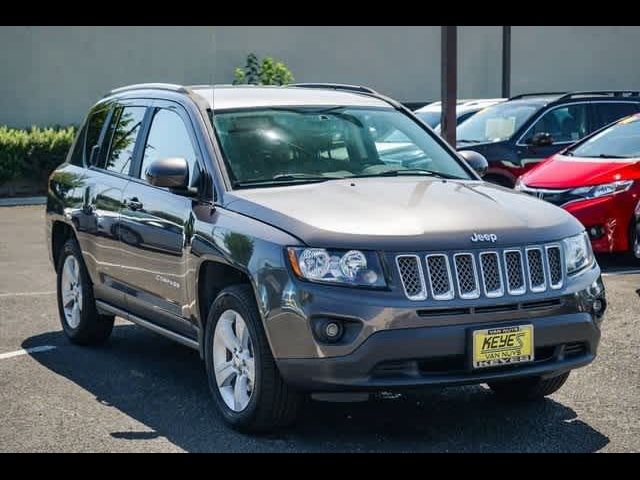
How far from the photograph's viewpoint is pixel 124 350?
335 inches

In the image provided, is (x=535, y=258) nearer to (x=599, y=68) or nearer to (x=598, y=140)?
(x=598, y=140)

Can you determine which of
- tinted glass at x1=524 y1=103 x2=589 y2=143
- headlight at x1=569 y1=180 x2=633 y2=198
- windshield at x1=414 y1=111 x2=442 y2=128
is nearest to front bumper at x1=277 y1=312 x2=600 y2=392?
headlight at x1=569 y1=180 x2=633 y2=198

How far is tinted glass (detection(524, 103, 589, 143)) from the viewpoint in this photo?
1508cm

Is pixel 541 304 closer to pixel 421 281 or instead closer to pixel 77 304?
pixel 421 281

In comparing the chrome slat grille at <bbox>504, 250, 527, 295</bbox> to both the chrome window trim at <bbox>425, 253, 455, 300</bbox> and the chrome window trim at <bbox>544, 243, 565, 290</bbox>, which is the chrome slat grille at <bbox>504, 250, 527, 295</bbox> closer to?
the chrome window trim at <bbox>544, 243, 565, 290</bbox>

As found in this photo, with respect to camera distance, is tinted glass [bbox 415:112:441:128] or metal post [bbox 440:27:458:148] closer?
metal post [bbox 440:27:458:148]

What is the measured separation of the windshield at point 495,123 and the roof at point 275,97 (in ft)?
24.5

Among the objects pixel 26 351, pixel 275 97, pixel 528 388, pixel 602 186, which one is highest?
pixel 275 97

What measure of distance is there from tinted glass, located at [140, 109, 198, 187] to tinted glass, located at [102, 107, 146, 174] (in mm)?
240

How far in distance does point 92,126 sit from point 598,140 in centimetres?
628

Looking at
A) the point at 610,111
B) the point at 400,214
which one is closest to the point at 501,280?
the point at 400,214

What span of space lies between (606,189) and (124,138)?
534 centimetres

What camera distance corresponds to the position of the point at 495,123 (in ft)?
50.9
